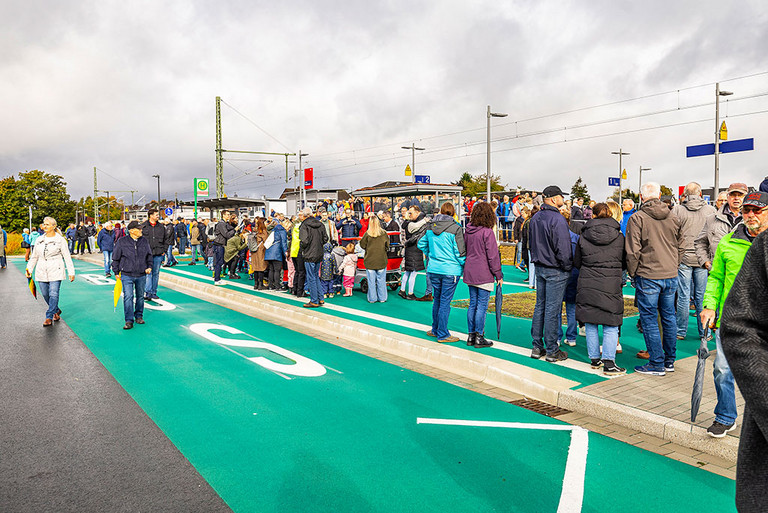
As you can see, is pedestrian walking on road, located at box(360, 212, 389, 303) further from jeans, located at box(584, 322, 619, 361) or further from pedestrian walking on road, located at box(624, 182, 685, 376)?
pedestrian walking on road, located at box(624, 182, 685, 376)

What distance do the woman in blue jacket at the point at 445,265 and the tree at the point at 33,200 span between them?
6729 cm

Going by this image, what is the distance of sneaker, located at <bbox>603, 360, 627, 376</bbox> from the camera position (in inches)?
246

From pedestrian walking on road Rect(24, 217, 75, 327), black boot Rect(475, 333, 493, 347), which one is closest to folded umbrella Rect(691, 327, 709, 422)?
black boot Rect(475, 333, 493, 347)

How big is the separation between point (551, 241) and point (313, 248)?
5.66 meters

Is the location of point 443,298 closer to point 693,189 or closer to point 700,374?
point 693,189

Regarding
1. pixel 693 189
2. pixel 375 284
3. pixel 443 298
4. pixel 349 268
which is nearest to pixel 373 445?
pixel 443 298

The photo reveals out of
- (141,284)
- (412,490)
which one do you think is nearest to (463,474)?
(412,490)

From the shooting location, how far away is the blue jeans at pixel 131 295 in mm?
9734

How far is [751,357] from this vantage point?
61.2 inches

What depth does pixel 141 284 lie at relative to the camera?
10133 millimetres

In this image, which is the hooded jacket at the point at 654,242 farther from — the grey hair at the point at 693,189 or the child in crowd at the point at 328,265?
the child in crowd at the point at 328,265

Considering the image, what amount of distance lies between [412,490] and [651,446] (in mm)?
2134

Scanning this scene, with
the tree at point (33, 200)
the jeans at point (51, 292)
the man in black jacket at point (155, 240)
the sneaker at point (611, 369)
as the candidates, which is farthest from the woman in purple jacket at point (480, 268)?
the tree at point (33, 200)

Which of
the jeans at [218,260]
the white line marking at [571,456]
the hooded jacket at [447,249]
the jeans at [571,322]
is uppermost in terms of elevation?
the hooded jacket at [447,249]
